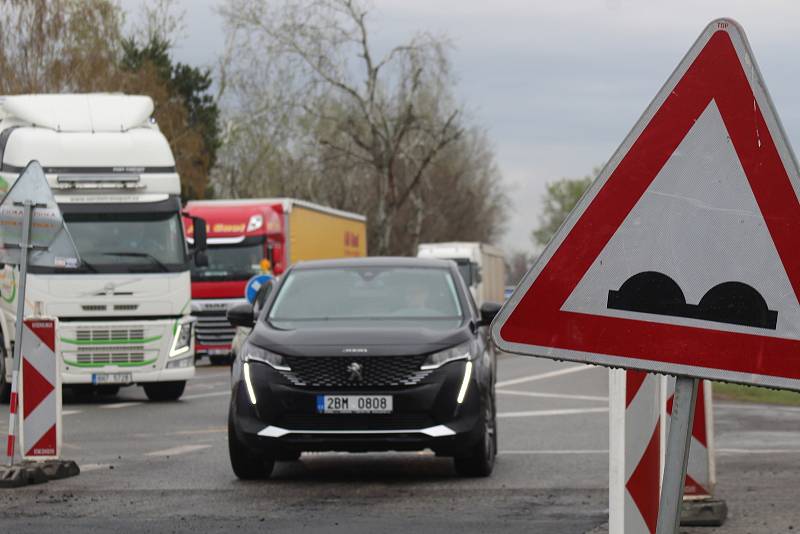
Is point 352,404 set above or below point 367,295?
below

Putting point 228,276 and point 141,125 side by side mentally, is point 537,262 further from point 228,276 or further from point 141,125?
point 228,276

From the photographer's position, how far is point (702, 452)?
9.10 m

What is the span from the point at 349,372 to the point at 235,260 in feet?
76.5

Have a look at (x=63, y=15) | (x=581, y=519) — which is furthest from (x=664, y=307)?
(x=63, y=15)

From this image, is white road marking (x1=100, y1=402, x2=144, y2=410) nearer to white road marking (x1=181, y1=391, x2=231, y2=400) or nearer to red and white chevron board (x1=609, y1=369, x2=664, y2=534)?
white road marking (x1=181, y1=391, x2=231, y2=400)

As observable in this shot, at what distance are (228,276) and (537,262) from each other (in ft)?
102

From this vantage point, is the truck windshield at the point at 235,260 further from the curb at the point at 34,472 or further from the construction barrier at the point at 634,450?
the construction barrier at the point at 634,450

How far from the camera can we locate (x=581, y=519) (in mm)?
10023

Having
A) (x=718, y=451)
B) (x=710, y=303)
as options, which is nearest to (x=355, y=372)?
(x=718, y=451)

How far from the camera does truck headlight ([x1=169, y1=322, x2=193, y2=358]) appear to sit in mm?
22719

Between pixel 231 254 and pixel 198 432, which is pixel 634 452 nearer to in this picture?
pixel 198 432

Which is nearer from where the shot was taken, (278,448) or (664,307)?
(664,307)

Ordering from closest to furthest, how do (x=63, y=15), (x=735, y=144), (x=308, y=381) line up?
(x=735, y=144) < (x=308, y=381) < (x=63, y=15)

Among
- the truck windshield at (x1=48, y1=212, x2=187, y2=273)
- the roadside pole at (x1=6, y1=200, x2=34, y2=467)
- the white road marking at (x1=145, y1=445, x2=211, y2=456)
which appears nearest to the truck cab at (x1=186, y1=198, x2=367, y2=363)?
the truck windshield at (x1=48, y1=212, x2=187, y2=273)
